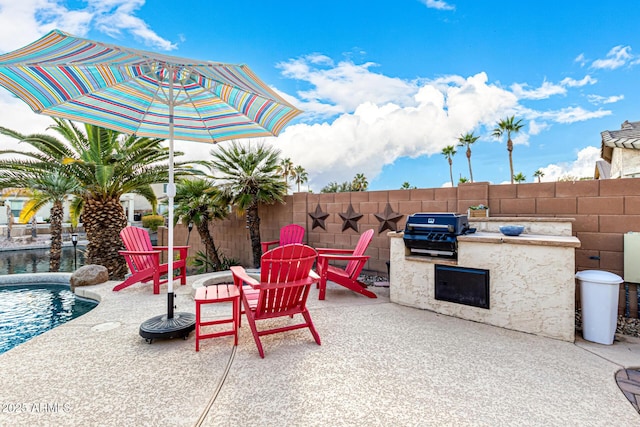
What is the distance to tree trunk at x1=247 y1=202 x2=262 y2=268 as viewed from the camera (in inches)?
289

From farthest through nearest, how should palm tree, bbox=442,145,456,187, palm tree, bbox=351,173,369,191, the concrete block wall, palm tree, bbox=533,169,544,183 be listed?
1. palm tree, bbox=351,173,369,191
2. palm tree, bbox=533,169,544,183
3. palm tree, bbox=442,145,456,187
4. the concrete block wall

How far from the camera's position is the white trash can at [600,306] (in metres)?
3.09

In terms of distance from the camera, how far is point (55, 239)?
28.8 feet

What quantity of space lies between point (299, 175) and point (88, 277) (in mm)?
39258

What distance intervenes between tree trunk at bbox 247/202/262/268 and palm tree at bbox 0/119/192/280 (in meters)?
2.50

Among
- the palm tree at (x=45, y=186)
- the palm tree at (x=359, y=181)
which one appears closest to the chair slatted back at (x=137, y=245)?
the palm tree at (x=45, y=186)

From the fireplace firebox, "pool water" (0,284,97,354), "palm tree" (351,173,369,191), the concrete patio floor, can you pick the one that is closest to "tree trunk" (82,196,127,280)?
"pool water" (0,284,97,354)

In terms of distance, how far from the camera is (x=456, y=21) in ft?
21.0

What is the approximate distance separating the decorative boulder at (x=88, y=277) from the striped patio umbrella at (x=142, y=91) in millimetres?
3194

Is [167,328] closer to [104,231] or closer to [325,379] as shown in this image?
[325,379]

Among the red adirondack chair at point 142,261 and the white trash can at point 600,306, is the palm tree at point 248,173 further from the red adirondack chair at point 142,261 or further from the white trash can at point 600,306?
the white trash can at point 600,306

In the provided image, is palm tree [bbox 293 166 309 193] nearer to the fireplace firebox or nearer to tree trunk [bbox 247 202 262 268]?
tree trunk [bbox 247 202 262 268]

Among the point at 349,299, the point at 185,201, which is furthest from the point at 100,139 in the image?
the point at 349,299

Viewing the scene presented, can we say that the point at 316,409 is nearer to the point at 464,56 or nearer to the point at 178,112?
the point at 178,112
